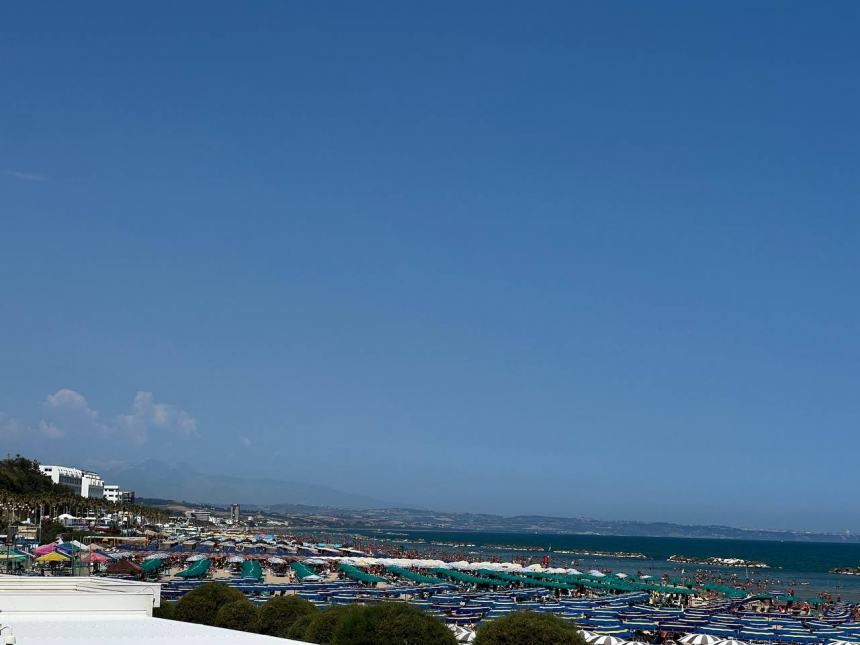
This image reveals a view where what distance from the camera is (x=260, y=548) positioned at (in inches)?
3605

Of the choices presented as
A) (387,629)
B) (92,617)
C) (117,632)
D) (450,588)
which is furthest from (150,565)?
(117,632)

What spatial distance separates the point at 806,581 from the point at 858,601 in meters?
30.0

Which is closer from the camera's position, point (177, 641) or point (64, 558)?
point (177, 641)

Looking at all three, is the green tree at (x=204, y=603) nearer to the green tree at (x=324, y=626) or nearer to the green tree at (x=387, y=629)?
the green tree at (x=324, y=626)

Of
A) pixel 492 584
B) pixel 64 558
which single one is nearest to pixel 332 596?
pixel 64 558

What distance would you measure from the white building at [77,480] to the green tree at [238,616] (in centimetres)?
16042

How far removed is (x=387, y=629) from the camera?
19125 millimetres

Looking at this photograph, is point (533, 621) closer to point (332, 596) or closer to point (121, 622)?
point (121, 622)

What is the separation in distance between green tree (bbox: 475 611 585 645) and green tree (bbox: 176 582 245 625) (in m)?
7.23

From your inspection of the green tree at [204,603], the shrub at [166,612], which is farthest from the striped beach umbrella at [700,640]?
the shrub at [166,612]

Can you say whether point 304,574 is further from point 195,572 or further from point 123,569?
point 123,569

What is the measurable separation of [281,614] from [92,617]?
496 cm

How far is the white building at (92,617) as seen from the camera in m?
15.4

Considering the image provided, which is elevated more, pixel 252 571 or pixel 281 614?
pixel 281 614
